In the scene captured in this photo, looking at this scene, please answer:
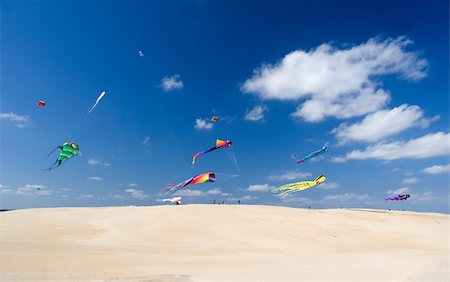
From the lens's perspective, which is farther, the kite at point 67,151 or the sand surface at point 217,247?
the kite at point 67,151

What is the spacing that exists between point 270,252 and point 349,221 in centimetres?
1422

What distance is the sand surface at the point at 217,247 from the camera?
1055cm

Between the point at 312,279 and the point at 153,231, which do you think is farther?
the point at 153,231

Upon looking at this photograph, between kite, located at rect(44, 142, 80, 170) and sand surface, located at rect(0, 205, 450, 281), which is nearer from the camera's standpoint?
sand surface, located at rect(0, 205, 450, 281)

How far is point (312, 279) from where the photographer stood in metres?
9.98

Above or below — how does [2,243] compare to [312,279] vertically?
above

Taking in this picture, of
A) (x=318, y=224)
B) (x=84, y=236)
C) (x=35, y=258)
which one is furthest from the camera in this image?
(x=318, y=224)

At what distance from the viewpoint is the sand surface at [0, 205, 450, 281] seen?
10.6 m

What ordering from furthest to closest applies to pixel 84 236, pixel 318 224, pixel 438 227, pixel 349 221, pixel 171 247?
pixel 438 227, pixel 349 221, pixel 318 224, pixel 84 236, pixel 171 247

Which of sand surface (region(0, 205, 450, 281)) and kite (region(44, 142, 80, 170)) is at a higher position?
kite (region(44, 142, 80, 170))

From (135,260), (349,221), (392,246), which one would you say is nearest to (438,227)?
(349,221)

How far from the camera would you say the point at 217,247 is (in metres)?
18.2

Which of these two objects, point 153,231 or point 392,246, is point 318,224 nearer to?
point 392,246

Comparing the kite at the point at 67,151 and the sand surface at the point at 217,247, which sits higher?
the kite at the point at 67,151
